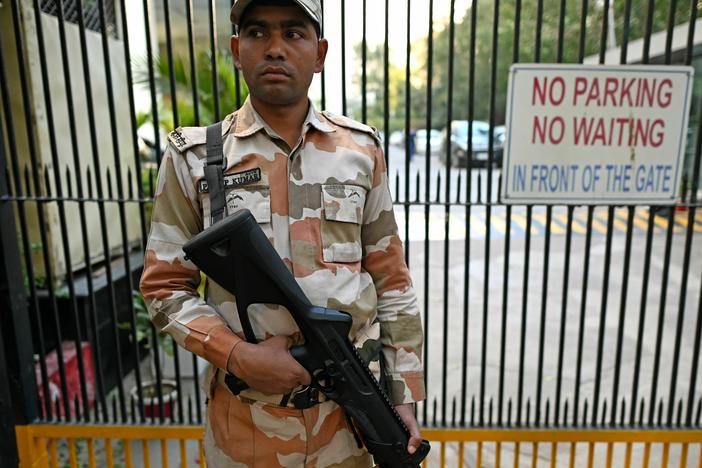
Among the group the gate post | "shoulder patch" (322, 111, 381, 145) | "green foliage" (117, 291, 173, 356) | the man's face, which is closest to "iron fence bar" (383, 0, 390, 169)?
"shoulder patch" (322, 111, 381, 145)

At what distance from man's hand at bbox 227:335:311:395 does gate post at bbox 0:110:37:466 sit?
146 cm

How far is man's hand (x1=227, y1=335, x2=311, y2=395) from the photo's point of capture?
4.21ft

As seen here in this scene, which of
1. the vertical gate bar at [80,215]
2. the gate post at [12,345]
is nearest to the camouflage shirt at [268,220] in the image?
the vertical gate bar at [80,215]

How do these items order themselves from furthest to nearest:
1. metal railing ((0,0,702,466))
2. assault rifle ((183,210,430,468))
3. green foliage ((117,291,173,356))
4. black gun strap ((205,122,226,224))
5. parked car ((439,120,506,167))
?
green foliage ((117,291,173,356))
parked car ((439,120,506,167))
metal railing ((0,0,702,466))
black gun strap ((205,122,226,224))
assault rifle ((183,210,430,468))

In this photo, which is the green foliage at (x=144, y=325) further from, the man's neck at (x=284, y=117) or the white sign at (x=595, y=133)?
the white sign at (x=595, y=133)

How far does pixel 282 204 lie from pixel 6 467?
1.96 m

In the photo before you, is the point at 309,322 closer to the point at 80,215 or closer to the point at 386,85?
the point at 386,85

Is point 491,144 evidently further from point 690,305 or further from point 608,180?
point 690,305

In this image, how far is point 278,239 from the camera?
1.40 metres

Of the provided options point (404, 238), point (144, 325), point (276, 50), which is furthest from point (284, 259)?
point (144, 325)

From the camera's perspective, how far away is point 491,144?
2.25 m

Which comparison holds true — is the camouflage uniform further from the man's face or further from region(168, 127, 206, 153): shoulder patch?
the man's face

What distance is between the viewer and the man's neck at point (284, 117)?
1438mm

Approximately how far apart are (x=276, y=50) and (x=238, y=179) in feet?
1.11
